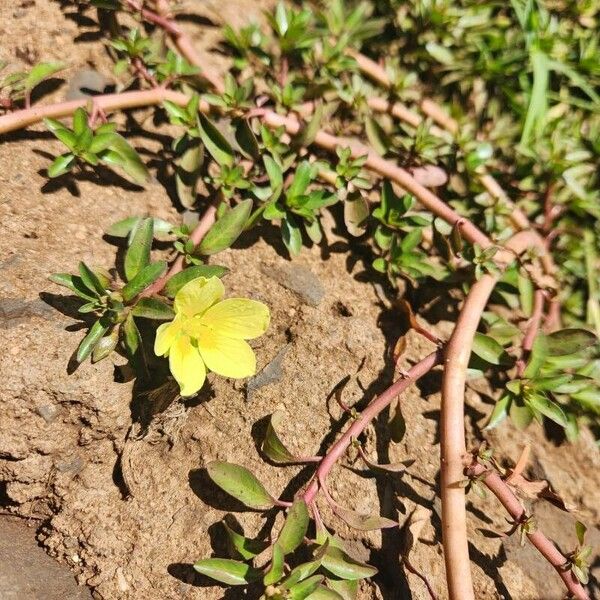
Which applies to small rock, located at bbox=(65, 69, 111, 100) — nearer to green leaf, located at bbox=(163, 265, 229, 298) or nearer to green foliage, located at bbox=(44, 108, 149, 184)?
green foliage, located at bbox=(44, 108, 149, 184)

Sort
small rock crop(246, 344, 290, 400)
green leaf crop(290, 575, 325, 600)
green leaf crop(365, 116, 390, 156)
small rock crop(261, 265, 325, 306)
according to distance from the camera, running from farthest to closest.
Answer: green leaf crop(365, 116, 390, 156)
small rock crop(261, 265, 325, 306)
small rock crop(246, 344, 290, 400)
green leaf crop(290, 575, 325, 600)

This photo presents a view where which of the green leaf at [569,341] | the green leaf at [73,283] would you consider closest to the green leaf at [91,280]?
the green leaf at [73,283]

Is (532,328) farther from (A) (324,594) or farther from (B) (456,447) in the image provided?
(A) (324,594)

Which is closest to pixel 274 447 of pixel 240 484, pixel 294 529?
pixel 240 484

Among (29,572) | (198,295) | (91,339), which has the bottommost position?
(29,572)

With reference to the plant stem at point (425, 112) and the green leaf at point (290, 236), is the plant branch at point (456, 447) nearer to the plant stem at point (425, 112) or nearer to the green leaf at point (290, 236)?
the plant stem at point (425, 112)

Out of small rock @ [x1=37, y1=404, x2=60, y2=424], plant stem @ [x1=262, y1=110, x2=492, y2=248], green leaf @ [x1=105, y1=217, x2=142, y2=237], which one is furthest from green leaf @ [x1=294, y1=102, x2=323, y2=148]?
small rock @ [x1=37, y1=404, x2=60, y2=424]
